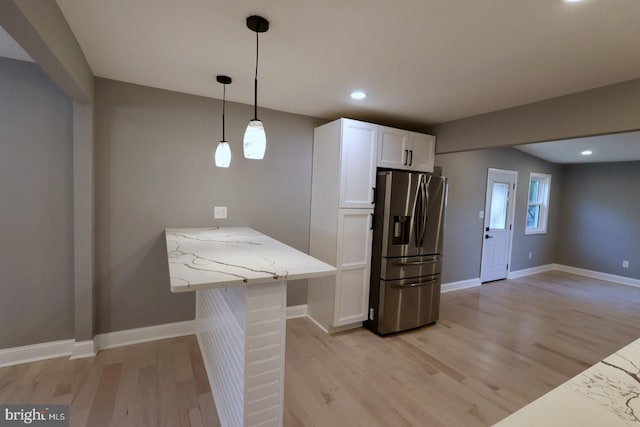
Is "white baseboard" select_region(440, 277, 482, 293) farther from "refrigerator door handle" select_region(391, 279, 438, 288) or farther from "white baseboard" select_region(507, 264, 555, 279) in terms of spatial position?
"refrigerator door handle" select_region(391, 279, 438, 288)

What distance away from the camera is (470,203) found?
15.3 ft

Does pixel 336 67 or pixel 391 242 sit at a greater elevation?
pixel 336 67

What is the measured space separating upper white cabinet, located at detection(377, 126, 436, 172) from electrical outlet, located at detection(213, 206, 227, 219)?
5.55 feet

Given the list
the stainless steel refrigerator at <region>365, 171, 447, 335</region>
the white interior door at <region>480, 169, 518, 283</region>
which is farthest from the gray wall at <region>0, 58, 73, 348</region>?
the white interior door at <region>480, 169, 518, 283</region>

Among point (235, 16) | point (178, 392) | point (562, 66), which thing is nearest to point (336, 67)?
point (235, 16)

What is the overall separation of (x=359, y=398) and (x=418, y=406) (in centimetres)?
41

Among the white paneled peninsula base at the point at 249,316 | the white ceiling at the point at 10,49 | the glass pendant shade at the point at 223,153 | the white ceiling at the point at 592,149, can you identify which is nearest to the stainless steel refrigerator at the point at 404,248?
the white paneled peninsula base at the point at 249,316

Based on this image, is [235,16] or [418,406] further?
[418,406]

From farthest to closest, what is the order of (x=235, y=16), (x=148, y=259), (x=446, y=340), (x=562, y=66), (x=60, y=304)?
(x=446, y=340)
(x=148, y=259)
(x=60, y=304)
(x=562, y=66)
(x=235, y=16)

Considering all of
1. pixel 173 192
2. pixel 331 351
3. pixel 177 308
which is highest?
pixel 173 192

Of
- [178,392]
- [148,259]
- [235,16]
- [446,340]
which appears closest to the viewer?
[235,16]

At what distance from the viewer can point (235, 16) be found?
5.03ft

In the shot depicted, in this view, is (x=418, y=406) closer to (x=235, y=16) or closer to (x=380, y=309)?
(x=380, y=309)

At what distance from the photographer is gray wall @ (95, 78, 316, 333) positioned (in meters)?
2.52
